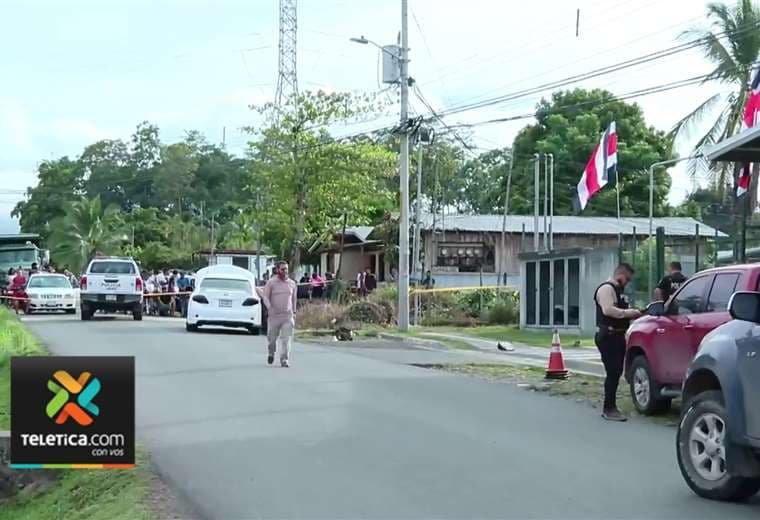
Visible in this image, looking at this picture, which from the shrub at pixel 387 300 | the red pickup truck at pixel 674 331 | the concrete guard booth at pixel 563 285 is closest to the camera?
the red pickup truck at pixel 674 331

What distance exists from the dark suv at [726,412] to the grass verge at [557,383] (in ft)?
13.6

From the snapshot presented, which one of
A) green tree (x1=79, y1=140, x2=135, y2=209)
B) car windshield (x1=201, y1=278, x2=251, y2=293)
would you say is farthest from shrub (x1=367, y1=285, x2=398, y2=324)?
green tree (x1=79, y1=140, x2=135, y2=209)

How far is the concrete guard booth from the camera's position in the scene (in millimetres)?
27641

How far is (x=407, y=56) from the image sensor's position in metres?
32.4

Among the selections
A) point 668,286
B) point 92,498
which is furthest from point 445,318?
point 92,498

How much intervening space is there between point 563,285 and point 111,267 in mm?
12969

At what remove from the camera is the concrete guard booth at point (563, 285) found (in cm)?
2764

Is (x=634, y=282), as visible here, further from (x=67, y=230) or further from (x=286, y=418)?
(x=67, y=230)

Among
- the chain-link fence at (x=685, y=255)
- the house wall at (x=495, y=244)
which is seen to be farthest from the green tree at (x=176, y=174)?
the chain-link fence at (x=685, y=255)

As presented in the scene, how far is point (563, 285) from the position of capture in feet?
95.7

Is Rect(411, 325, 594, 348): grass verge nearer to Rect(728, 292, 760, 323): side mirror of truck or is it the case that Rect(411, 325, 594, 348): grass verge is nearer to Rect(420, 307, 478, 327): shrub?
Rect(420, 307, 478, 327): shrub

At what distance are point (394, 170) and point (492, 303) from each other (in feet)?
37.2

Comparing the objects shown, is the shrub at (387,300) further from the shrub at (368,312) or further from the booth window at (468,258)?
the booth window at (468,258)

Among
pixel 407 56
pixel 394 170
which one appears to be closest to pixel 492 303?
pixel 407 56
